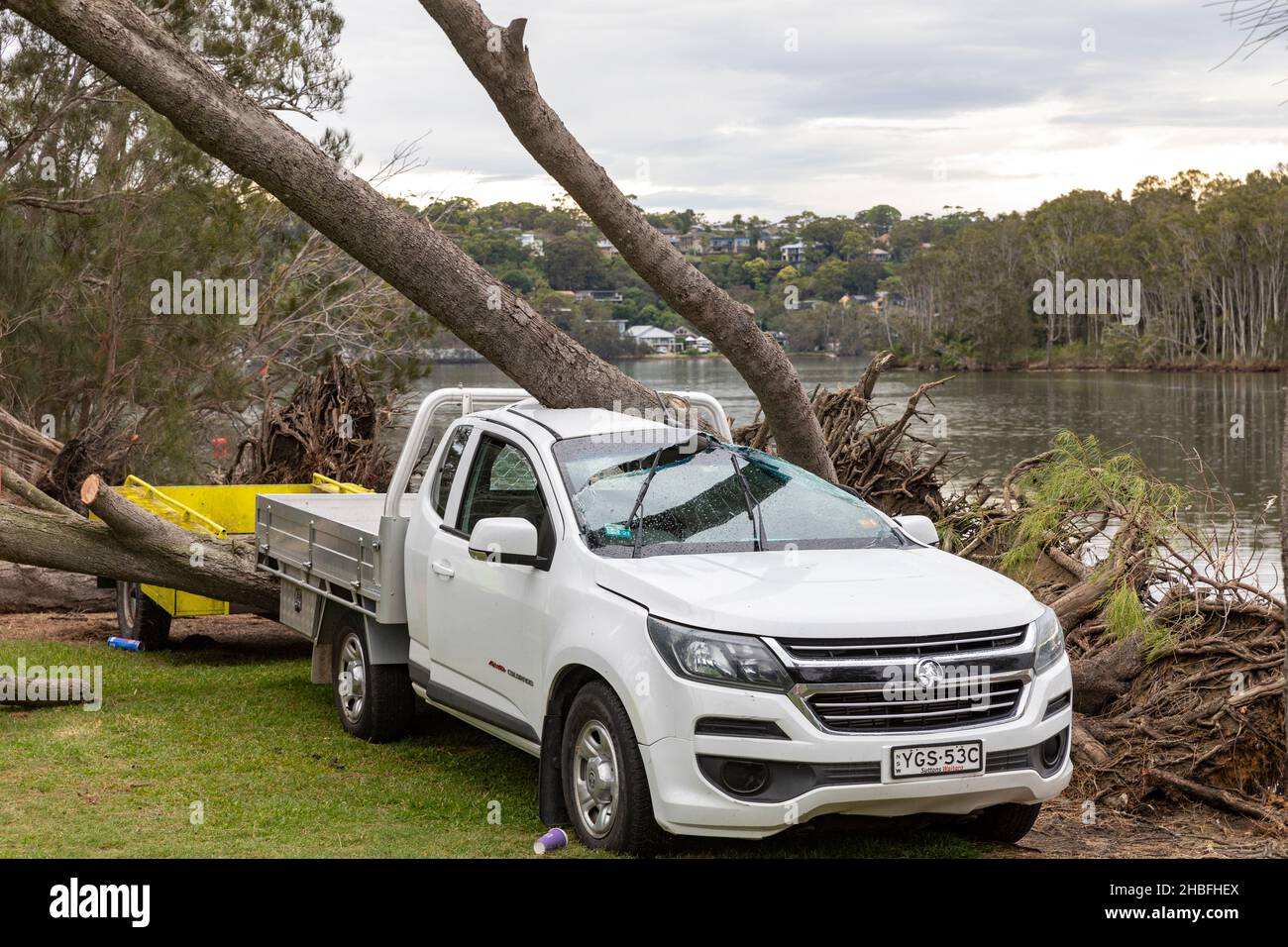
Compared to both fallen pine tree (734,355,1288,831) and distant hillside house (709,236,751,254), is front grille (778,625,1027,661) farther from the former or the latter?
distant hillside house (709,236,751,254)

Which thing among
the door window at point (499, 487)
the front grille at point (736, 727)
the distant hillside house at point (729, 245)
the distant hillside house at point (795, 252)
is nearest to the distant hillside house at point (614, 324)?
the distant hillside house at point (729, 245)

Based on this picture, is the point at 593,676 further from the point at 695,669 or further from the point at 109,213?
the point at 109,213

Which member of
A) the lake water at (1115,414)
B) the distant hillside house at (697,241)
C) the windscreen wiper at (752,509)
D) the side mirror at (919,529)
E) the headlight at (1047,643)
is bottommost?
the lake water at (1115,414)

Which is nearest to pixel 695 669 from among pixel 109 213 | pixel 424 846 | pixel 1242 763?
pixel 424 846

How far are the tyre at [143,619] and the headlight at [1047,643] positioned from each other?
7.96m

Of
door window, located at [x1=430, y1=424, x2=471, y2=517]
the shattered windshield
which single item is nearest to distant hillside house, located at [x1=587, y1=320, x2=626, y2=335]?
door window, located at [x1=430, y1=424, x2=471, y2=517]

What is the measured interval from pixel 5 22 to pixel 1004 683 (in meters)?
16.8

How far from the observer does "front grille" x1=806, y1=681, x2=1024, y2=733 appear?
18.2 feet

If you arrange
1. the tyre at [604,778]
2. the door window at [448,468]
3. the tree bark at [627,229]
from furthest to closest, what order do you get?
the tree bark at [627,229] → the door window at [448,468] → the tyre at [604,778]

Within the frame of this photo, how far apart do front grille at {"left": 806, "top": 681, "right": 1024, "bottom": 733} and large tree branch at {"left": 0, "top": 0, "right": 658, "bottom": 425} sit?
4020 millimetres

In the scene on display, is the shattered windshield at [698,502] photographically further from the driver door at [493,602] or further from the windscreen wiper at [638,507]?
the driver door at [493,602]

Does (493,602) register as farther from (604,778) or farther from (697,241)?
(697,241)

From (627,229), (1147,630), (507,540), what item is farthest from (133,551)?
(1147,630)

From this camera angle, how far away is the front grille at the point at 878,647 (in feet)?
18.2
